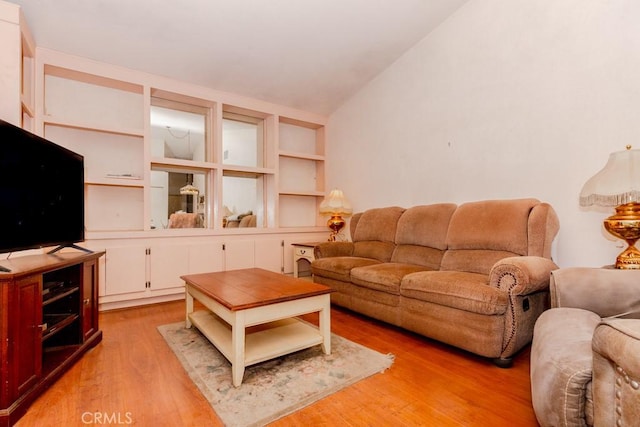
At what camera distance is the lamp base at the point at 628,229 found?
181 centimetres

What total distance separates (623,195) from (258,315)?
218cm

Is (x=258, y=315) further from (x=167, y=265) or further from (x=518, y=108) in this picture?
(x=518, y=108)

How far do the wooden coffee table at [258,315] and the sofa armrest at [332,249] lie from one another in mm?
996

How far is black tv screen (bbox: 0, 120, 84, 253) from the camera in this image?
1.57 metres

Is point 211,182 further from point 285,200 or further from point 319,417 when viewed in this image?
point 319,417

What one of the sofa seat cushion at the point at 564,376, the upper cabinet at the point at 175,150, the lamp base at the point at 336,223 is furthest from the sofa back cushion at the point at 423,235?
the upper cabinet at the point at 175,150

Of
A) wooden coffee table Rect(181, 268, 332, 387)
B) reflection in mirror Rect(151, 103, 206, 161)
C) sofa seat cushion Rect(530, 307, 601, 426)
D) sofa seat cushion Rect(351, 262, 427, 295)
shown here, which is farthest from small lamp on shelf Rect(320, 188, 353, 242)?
sofa seat cushion Rect(530, 307, 601, 426)

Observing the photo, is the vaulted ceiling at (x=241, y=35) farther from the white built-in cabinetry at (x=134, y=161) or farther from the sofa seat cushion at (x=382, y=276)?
the sofa seat cushion at (x=382, y=276)

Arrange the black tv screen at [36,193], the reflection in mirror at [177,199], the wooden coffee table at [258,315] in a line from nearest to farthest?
the black tv screen at [36,193] < the wooden coffee table at [258,315] < the reflection in mirror at [177,199]

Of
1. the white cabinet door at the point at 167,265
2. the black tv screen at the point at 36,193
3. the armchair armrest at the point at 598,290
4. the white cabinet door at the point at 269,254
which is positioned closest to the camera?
the armchair armrest at the point at 598,290

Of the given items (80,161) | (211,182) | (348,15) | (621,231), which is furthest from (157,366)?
(348,15)

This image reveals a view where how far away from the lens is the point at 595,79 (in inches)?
88.1

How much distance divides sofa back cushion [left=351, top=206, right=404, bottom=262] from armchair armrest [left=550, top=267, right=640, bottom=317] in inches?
67.0

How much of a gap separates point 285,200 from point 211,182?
1118mm
